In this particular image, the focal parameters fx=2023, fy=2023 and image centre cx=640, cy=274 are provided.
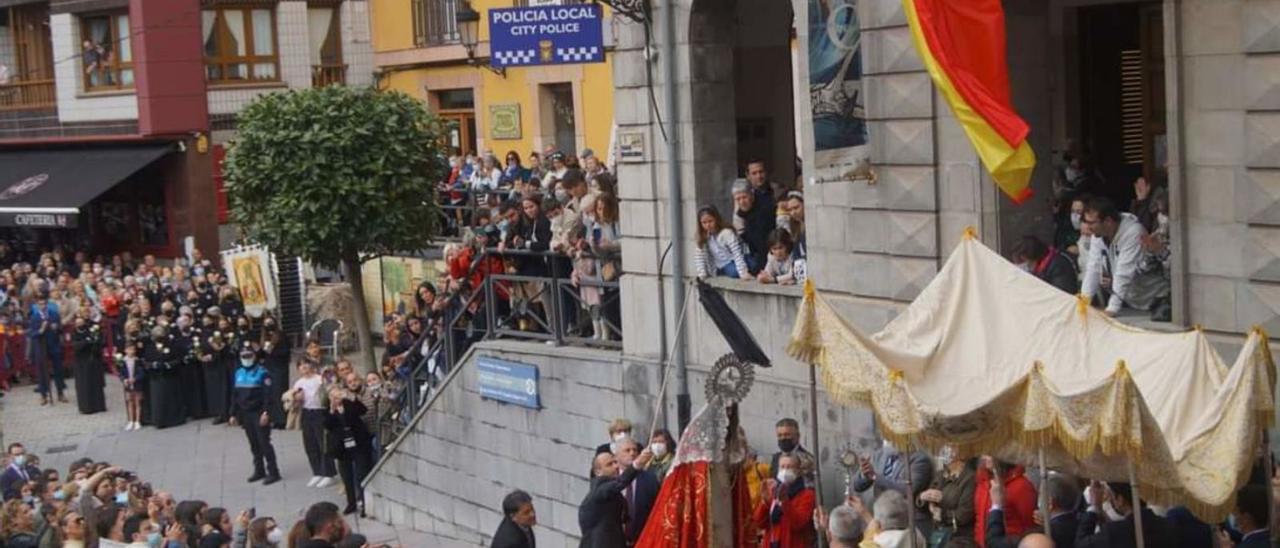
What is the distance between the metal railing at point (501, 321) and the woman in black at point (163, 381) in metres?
5.21

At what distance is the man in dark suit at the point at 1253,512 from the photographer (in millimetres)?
10688

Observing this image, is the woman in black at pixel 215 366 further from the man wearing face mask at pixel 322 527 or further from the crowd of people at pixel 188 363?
the man wearing face mask at pixel 322 527

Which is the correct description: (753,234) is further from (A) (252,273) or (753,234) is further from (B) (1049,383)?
(A) (252,273)

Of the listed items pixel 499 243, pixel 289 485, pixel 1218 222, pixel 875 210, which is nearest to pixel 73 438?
pixel 289 485

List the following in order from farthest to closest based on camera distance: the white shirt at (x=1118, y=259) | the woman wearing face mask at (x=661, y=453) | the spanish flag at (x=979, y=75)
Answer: the woman wearing face mask at (x=661, y=453)
the white shirt at (x=1118, y=259)
the spanish flag at (x=979, y=75)

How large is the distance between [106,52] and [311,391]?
16054mm

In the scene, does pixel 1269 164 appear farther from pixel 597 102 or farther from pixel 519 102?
pixel 519 102

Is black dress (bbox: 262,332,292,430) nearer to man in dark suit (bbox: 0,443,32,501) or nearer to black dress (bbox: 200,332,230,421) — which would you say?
black dress (bbox: 200,332,230,421)

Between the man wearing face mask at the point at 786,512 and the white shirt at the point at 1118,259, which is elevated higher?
the white shirt at the point at 1118,259

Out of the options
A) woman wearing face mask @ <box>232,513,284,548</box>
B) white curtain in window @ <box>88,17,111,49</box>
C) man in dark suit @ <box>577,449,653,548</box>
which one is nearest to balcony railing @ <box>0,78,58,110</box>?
white curtain in window @ <box>88,17,111,49</box>

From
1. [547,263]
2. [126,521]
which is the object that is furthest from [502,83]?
[126,521]

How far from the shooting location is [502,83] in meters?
33.5

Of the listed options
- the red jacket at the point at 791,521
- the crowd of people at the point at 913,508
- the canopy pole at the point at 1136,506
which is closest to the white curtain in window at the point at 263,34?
the crowd of people at the point at 913,508

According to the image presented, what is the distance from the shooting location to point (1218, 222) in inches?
524
